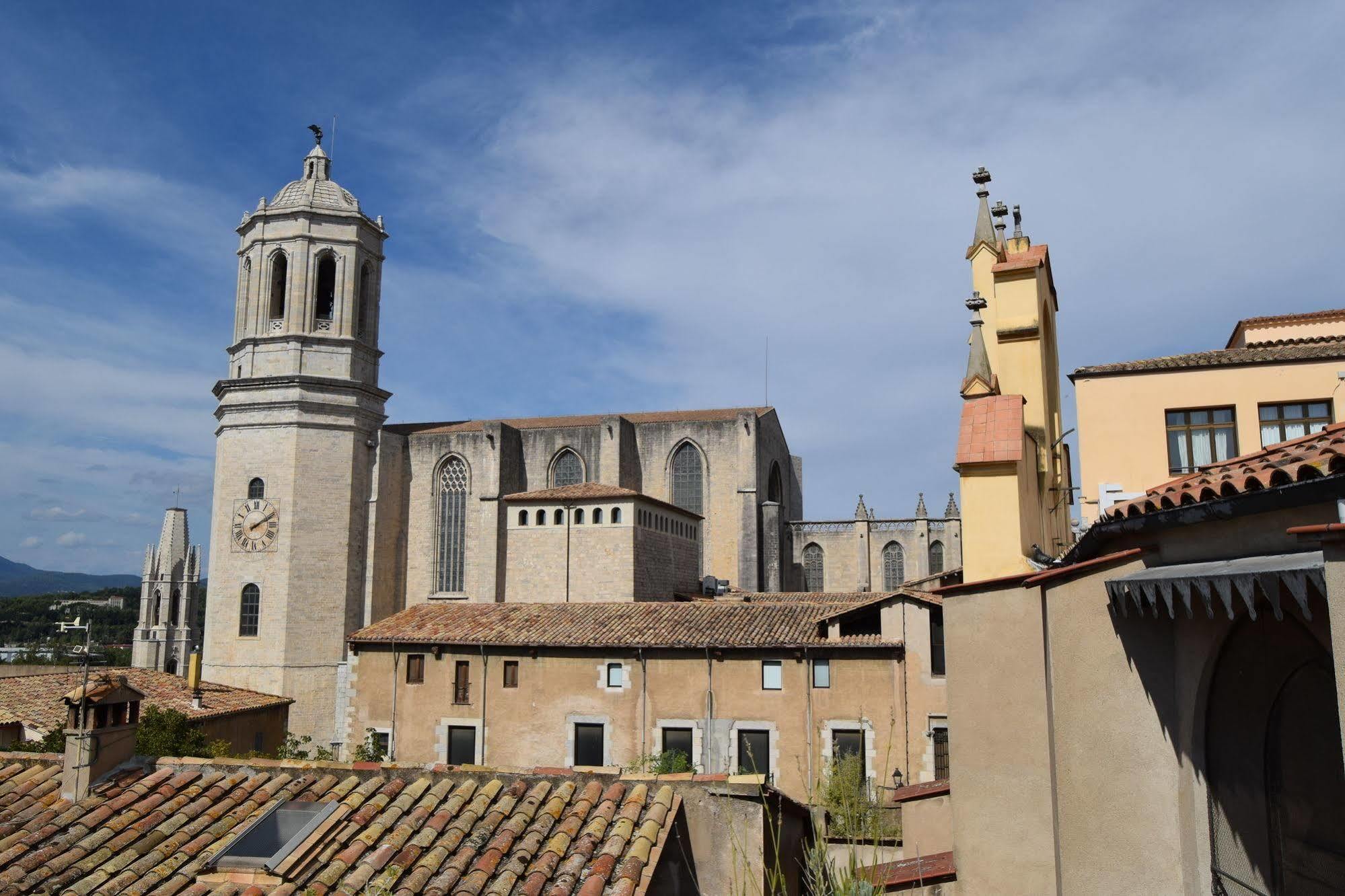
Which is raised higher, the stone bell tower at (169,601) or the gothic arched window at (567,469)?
the gothic arched window at (567,469)

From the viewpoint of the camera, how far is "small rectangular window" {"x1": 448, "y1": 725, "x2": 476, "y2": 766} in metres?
22.8

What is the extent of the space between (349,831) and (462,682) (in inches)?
641

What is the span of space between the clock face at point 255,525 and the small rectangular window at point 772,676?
21200mm

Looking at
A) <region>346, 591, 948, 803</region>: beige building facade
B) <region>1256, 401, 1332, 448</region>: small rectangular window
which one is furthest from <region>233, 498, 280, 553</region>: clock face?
<region>1256, 401, 1332, 448</region>: small rectangular window

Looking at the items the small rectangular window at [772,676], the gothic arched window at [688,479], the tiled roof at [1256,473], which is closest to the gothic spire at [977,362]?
the tiled roof at [1256,473]

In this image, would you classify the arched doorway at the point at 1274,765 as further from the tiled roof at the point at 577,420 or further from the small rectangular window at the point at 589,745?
the tiled roof at the point at 577,420

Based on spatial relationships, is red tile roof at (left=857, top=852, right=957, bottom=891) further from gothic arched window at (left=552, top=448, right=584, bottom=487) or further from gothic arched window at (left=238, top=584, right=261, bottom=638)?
gothic arched window at (left=552, top=448, right=584, bottom=487)

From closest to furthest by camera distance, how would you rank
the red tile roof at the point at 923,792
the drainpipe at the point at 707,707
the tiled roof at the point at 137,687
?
the red tile roof at the point at 923,792
the drainpipe at the point at 707,707
the tiled roof at the point at 137,687

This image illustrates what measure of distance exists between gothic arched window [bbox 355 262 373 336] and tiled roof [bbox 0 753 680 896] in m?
32.0

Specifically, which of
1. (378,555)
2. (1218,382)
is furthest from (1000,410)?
(378,555)

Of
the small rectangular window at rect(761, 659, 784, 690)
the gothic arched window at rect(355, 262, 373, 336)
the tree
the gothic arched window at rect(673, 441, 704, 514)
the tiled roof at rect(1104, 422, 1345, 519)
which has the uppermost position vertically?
the gothic arched window at rect(355, 262, 373, 336)

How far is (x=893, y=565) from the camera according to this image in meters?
40.1

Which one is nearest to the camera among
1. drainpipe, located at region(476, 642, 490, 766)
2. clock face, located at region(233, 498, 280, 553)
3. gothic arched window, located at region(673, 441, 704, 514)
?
drainpipe, located at region(476, 642, 490, 766)

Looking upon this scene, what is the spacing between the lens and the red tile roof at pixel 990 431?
306 inches
